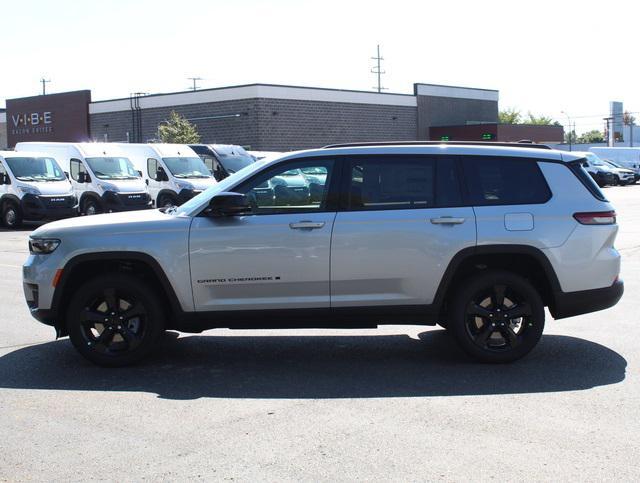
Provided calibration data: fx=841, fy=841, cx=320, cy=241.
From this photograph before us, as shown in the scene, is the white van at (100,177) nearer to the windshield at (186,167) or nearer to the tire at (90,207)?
the tire at (90,207)

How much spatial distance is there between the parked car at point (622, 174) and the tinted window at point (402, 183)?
4184 centimetres

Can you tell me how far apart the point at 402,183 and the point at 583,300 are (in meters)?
1.78

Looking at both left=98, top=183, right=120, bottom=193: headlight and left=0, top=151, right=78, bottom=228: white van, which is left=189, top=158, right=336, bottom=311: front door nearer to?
left=0, top=151, right=78, bottom=228: white van

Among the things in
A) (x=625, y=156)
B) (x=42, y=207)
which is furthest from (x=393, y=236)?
(x=625, y=156)

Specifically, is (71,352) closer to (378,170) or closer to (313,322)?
(313,322)

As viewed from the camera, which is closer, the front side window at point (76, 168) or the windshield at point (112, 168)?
the windshield at point (112, 168)

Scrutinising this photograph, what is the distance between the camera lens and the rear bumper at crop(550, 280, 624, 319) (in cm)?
691

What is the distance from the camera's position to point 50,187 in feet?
77.4

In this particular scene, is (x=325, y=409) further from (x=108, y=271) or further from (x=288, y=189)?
(x=108, y=271)

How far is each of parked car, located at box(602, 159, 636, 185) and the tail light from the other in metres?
41.3

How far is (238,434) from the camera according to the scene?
5230mm

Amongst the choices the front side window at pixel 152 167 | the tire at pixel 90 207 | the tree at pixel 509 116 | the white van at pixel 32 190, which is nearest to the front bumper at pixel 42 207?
the white van at pixel 32 190

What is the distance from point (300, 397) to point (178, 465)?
153 cm

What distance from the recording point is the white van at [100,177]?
2442 centimetres
